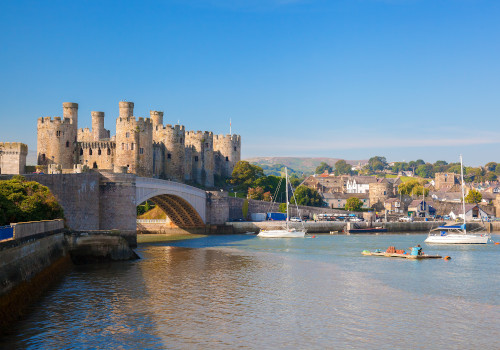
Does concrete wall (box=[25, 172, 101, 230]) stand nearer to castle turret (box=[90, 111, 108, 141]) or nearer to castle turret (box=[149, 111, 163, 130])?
castle turret (box=[90, 111, 108, 141])

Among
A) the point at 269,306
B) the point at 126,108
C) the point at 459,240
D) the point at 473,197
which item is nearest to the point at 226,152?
the point at 126,108

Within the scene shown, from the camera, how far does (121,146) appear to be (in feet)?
226

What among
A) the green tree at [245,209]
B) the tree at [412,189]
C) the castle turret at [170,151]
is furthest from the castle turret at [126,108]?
the tree at [412,189]

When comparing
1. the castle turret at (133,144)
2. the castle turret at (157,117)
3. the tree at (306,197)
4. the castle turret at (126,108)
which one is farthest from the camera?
the tree at (306,197)

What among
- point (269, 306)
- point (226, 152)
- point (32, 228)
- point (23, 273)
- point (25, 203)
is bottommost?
point (269, 306)

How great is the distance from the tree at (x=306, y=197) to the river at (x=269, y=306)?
55636mm

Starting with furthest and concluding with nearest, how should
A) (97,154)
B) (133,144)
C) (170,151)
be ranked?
1. (170,151)
2. (97,154)
3. (133,144)

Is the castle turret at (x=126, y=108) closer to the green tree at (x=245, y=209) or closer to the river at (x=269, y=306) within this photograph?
the green tree at (x=245, y=209)

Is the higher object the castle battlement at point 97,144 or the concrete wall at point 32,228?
the castle battlement at point 97,144

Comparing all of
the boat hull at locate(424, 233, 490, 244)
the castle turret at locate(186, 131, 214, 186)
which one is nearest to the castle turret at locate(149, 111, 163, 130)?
the castle turret at locate(186, 131, 214, 186)

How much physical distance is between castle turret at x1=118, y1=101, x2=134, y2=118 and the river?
35.0 m

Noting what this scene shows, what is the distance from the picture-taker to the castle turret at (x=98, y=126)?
7594cm

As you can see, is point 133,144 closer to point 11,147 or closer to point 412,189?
point 11,147

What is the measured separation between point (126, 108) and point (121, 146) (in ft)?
17.0
